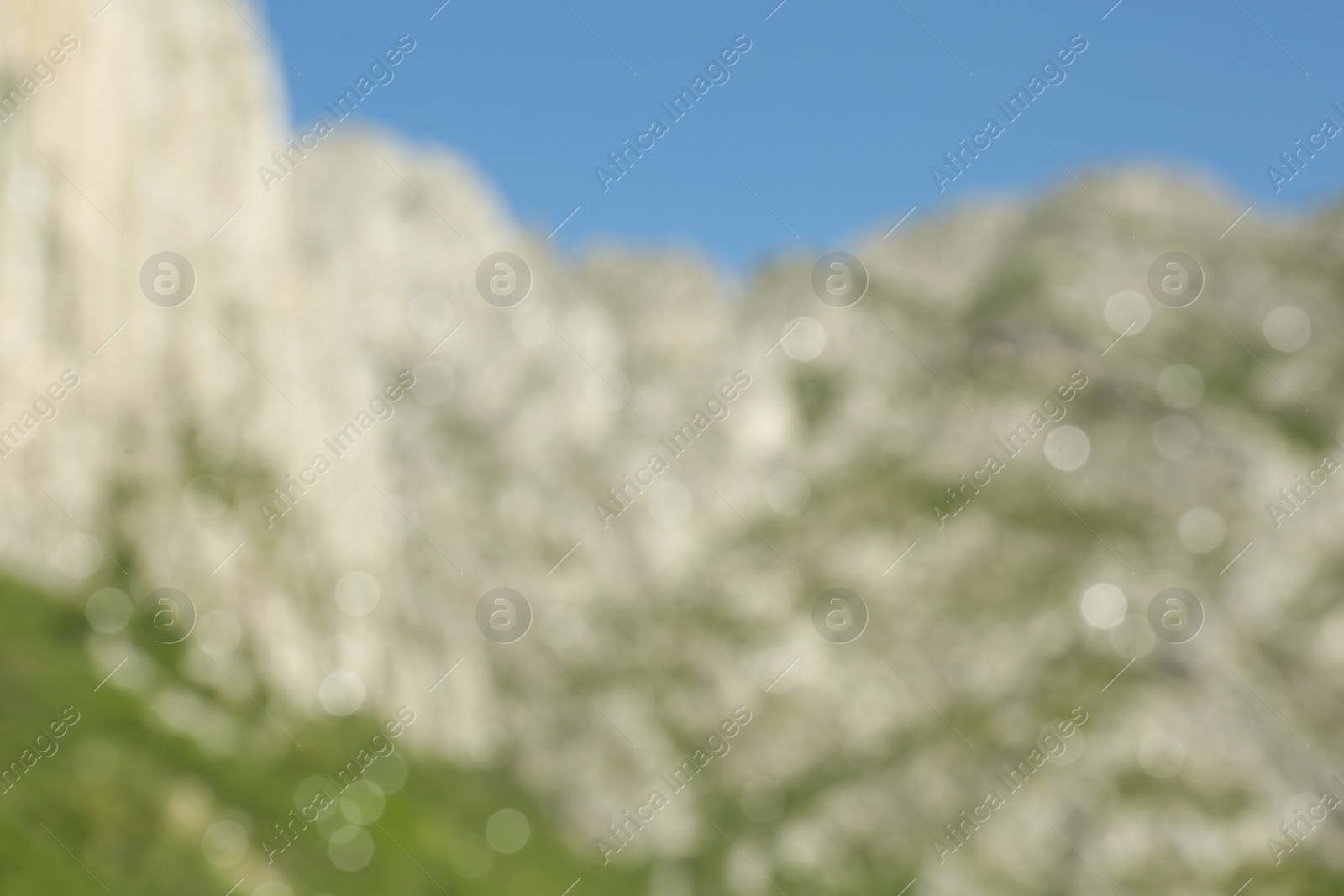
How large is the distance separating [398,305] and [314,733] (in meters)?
100

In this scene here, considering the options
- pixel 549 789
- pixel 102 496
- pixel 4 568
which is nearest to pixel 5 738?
pixel 4 568

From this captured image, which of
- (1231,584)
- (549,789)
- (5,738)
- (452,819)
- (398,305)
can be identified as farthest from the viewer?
(398,305)

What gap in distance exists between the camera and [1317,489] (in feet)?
589

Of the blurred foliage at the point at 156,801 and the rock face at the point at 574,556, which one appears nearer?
the blurred foliage at the point at 156,801

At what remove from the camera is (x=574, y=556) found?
175 metres

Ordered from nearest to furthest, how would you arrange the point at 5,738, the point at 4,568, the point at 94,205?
the point at 5,738, the point at 4,568, the point at 94,205

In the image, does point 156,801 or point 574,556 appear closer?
point 156,801

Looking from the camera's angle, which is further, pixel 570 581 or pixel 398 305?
pixel 398 305

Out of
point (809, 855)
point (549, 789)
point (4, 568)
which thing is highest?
point (4, 568)

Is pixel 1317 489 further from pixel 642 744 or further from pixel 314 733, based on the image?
pixel 314 733

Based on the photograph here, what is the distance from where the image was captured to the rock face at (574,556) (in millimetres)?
104875

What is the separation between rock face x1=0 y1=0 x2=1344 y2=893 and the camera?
105 m

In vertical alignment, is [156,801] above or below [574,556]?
below

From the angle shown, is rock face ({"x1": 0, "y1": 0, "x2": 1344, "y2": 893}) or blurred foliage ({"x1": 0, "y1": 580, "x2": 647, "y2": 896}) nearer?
blurred foliage ({"x1": 0, "y1": 580, "x2": 647, "y2": 896})
